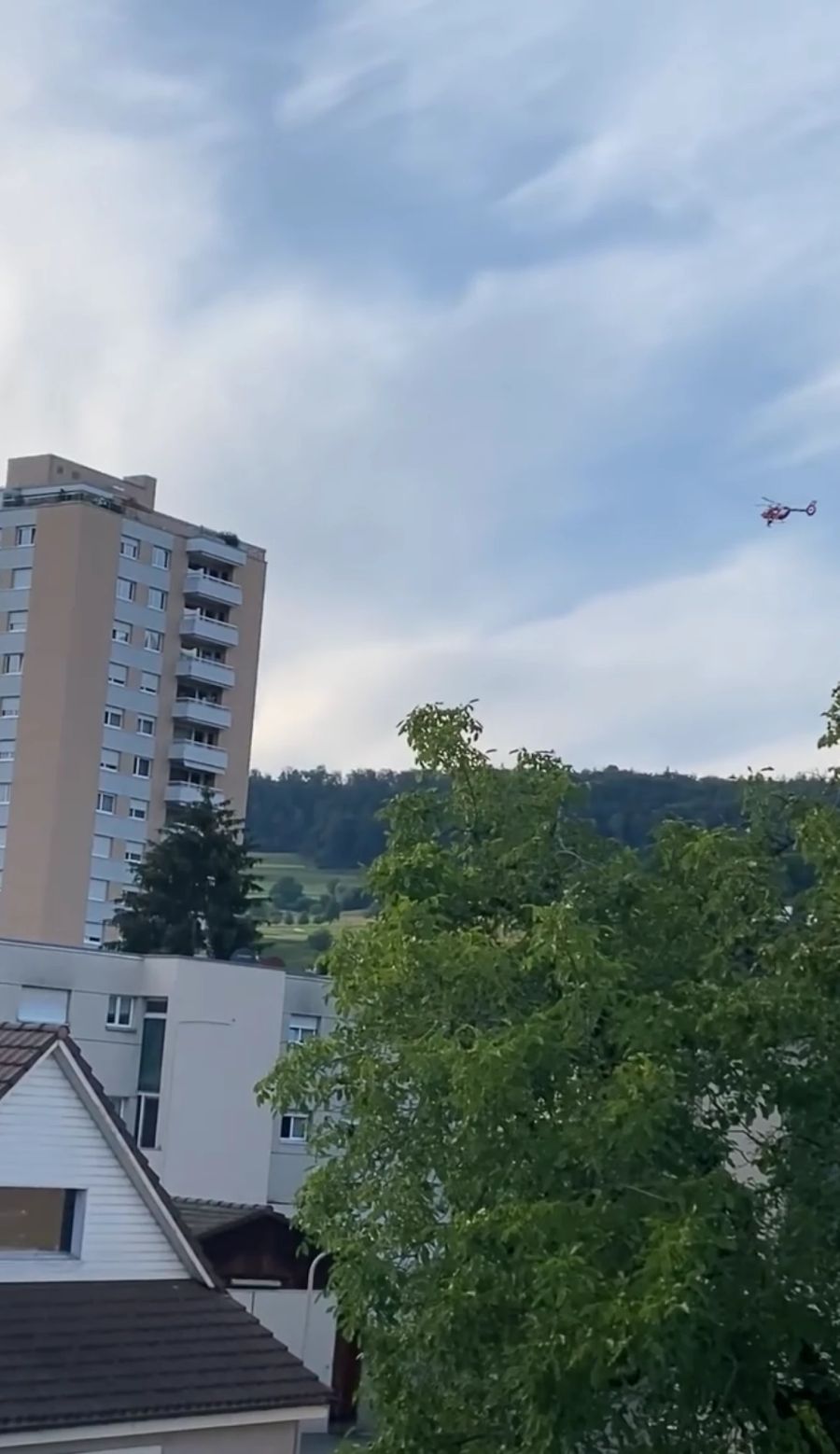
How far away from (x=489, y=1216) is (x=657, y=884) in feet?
9.89

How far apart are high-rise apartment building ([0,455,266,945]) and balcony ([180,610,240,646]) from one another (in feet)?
0.26

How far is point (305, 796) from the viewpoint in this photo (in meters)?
153

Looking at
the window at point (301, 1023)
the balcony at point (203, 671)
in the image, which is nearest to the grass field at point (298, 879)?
the balcony at point (203, 671)

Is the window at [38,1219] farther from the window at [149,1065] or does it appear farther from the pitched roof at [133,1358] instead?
the window at [149,1065]

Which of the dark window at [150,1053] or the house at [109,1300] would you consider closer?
the house at [109,1300]

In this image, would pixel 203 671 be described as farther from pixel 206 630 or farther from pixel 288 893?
pixel 288 893

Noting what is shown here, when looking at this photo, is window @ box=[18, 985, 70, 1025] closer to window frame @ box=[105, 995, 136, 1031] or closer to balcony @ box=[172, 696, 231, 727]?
window frame @ box=[105, 995, 136, 1031]

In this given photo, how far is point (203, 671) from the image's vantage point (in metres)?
84.9

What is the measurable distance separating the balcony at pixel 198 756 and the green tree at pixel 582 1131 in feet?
229

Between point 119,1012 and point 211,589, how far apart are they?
1706 inches

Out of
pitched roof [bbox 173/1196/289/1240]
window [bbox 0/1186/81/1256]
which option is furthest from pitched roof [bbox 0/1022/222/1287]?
pitched roof [bbox 173/1196/289/1240]

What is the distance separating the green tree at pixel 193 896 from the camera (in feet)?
209

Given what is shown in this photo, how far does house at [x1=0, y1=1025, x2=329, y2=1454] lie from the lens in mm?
15070

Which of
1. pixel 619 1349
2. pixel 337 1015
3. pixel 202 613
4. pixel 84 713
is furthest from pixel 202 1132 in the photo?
pixel 202 613
